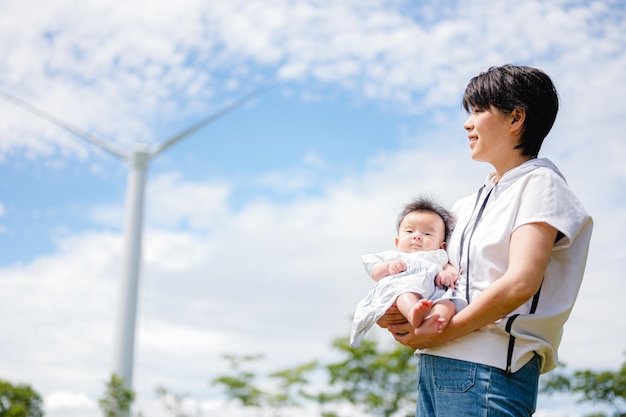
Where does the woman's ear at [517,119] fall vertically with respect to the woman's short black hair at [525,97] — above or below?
below

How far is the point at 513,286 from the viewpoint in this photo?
7.89ft

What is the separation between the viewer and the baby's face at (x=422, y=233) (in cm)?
291

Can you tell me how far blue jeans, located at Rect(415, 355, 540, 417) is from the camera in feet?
8.00

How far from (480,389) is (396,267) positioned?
1.63ft

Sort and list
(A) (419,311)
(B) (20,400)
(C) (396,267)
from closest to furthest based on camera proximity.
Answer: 1. (A) (419,311)
2. (C) (396,267)
3. (B) (20,400)

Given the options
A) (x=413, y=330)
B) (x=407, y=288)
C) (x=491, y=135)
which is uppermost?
(x=491, y=135)

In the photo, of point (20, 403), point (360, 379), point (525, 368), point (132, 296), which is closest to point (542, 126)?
point (525, 368)

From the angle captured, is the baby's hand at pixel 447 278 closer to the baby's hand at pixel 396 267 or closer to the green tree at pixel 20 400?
the baby's hand at pixel 396 267

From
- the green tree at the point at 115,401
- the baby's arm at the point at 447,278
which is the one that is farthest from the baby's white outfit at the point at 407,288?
the green tree at the point at 115,401

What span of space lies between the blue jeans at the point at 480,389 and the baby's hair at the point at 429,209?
0.56 m

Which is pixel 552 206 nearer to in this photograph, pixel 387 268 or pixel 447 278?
pixel 447 278

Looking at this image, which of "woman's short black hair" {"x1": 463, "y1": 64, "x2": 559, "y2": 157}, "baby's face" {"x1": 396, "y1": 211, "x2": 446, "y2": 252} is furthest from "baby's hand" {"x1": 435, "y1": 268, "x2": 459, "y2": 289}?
"woman's short black hair" {"x1": 463, "y1": 64, "x2": 559, "y2": 157}

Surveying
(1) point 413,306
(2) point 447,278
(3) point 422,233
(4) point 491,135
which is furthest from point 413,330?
(4) point 491,135

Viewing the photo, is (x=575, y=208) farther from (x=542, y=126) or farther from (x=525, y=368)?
(x=525, y=368)
